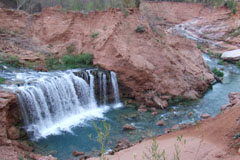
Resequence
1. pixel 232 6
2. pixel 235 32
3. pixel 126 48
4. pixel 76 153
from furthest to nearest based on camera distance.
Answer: pixel 232 6
pixel 235 32
pixel 126 48
pixel 76 153

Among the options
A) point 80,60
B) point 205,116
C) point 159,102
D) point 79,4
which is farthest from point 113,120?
point 79,4

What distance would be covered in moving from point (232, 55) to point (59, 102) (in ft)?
56.3

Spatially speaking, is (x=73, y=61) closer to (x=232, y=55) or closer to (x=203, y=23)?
(x=232, y=55)

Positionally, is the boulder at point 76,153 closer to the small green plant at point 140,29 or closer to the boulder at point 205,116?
the boulder at point 205,116

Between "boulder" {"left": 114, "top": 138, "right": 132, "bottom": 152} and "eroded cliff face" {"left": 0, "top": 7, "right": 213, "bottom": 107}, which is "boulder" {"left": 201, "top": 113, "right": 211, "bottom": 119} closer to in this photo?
"eroded cliff face" {"left": 0, "top": 7, "right": 213, "bottom": 107}

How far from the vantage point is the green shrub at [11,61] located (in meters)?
12.1

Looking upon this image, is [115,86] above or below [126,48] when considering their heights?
below

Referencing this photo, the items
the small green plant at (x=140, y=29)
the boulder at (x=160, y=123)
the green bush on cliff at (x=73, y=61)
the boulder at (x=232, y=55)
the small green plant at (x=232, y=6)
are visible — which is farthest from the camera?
the small green plant at (x=232, y=6)

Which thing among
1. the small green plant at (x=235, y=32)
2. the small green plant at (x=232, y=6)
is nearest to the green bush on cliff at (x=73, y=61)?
the small green plant at (x=235, y=32)

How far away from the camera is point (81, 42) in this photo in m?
15.1

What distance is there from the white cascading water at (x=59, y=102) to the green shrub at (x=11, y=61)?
2602 millimetres

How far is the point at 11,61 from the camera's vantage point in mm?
12312

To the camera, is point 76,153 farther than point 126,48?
No

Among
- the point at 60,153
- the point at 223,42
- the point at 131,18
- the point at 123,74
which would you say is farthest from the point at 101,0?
the point at 60,153
